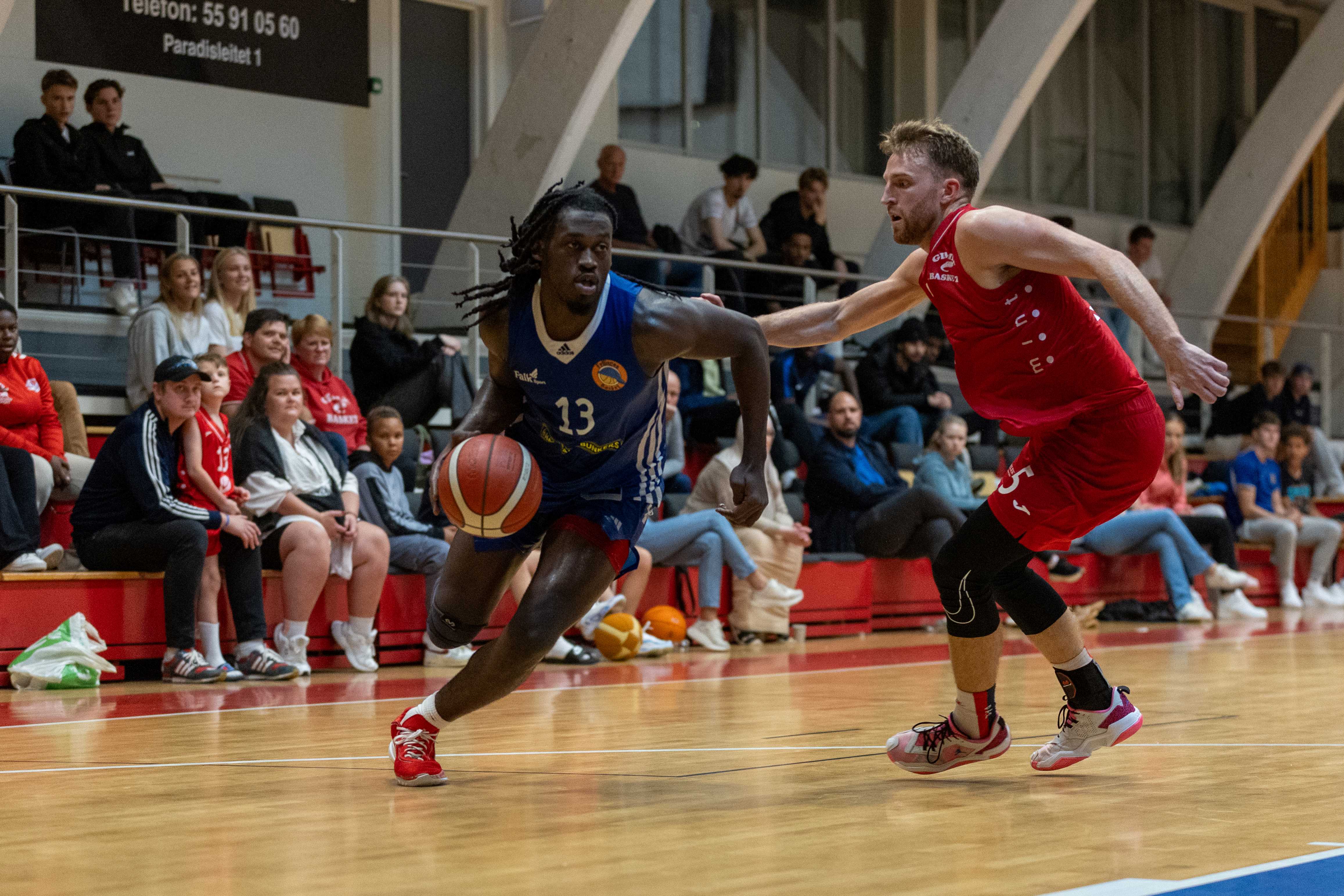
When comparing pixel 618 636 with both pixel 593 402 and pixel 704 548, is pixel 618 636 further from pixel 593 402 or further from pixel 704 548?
pixel 593 402

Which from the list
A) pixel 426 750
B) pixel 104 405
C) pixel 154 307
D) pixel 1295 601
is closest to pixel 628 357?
pixel 426 750

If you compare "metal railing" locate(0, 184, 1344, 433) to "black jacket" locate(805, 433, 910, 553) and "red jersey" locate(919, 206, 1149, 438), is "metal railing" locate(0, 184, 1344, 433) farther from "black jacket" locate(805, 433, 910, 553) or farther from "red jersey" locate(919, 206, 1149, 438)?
"red jersey" locate(919, 206, 1149, 438)

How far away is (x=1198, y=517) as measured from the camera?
12.6 metres

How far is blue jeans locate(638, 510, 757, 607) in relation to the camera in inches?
376

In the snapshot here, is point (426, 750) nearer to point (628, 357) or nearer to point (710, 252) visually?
point (628, 357)

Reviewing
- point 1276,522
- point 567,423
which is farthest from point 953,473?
point 567,423

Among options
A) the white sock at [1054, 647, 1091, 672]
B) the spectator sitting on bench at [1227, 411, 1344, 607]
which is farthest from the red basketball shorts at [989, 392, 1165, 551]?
the spectator sitting on bench at [1227, 411, 1344, 607]

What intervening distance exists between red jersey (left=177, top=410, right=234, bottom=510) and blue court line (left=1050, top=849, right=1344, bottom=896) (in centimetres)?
564

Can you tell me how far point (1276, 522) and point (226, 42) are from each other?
9343 millimetres

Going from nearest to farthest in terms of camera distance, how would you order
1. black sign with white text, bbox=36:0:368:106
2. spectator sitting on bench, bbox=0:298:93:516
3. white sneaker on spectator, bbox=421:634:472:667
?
spectator sitting on bench, bbox=0:298:93:516 < white sneaker on spectator, bbox=421:634:472:667 < black sign with white text, bbox=36:0:368:106

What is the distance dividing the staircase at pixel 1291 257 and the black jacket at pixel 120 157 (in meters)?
13.6

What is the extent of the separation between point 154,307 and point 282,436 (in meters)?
1.14

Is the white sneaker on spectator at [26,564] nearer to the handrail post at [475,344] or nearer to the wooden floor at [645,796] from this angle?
the wooden floor at [645,796]

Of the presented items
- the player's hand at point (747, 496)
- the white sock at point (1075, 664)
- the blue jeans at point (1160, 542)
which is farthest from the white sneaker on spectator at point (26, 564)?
the blue jeans at point (1160, 542)
